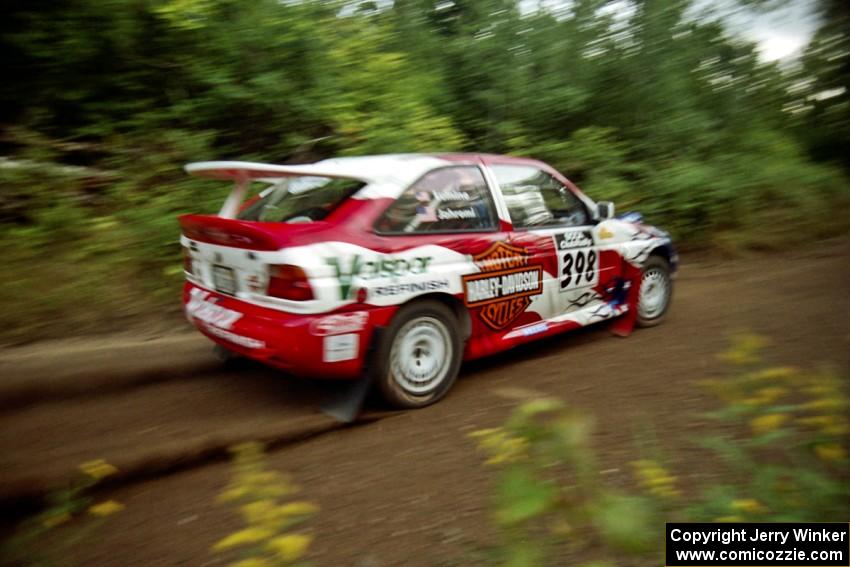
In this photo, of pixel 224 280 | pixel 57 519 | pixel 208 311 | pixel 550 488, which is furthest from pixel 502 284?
pixel 57 519

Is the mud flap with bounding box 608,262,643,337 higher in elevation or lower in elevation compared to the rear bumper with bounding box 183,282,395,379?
lower

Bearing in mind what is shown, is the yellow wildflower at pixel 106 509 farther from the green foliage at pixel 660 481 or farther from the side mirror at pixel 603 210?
the side mirror at pixel 603 210

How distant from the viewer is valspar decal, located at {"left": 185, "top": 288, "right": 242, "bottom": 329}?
12.9ft

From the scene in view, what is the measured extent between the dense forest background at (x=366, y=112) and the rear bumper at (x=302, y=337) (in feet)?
7.41

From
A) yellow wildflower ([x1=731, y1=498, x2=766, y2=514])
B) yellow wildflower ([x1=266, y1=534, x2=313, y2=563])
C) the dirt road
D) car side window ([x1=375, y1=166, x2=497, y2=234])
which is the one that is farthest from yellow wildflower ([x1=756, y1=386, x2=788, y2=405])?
car side window ([x1=375, y1=166, x2=497, y2=234])

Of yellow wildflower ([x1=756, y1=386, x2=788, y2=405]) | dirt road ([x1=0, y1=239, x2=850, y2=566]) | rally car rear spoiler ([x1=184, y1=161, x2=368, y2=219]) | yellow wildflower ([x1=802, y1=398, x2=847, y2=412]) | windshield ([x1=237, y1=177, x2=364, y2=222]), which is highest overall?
rally car rear spoiler ([x1=184, y1=161, x2=368, y2=219])

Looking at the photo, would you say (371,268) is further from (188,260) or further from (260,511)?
(260,511)

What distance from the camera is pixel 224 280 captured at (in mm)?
4035

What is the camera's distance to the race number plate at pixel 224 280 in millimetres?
3959

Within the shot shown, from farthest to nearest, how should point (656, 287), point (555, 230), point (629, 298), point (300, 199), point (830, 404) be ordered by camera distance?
point (656, 287) < point (629, 298) < point (555, 230) < point (300, 199) < point (830, 404)

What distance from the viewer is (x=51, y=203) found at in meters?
6.22

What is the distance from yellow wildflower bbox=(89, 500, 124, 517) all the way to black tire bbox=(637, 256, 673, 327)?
4.58 m

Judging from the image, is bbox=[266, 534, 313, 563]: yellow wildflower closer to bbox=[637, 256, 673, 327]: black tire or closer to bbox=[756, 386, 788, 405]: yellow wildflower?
bbox=[756, 386, 788, 405]: yellow wildflower

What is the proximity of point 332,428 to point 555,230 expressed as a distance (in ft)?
7.66
